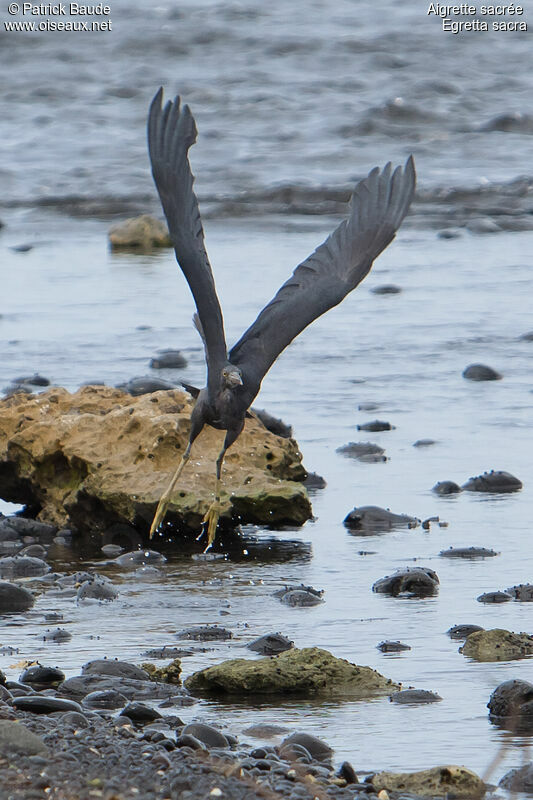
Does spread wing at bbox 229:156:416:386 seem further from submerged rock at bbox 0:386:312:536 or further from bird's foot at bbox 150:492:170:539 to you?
submerged rock at bbox 0:386:312:536

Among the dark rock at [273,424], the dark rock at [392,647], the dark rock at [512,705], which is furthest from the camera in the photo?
the dark rock at [273,424]

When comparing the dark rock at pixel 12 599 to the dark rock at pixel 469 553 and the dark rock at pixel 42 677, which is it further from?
the dark rock at pixel 469 553

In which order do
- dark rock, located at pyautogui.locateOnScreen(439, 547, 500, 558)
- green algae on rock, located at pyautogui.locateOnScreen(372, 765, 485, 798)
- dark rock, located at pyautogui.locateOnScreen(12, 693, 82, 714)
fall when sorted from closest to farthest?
green algae on rock, located at pyautogui.locateOnScreen(372, 765, 485, 798), dark rock, located at pyautogui.locateOnScreen(12, 693, 82, 714), dark rock, located at pyautogui.locateOnScreen(439, 547, 500, 558)

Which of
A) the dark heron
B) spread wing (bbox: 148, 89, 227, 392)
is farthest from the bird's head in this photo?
spread wing (bbox: 148, 89, 227, 392)

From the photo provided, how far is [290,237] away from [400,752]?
12.2 metres

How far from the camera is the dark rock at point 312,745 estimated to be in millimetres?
4969

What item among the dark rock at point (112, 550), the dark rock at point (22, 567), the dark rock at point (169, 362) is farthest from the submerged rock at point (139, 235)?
the dark rock at point (22, 567)

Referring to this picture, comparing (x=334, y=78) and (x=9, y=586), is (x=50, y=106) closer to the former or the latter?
(x=334, y=78)

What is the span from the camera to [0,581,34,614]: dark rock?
6.54 metres

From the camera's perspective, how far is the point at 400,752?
16.5 ft

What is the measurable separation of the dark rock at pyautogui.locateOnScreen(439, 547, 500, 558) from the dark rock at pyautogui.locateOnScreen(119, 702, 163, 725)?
2363 millimetres

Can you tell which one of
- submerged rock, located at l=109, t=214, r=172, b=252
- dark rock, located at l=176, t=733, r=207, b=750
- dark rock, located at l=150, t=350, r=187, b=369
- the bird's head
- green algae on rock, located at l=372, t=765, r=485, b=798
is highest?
the bird's head

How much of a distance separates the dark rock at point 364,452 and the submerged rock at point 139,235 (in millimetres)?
7599

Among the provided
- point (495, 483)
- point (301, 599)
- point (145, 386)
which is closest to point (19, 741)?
point (301, 599)
